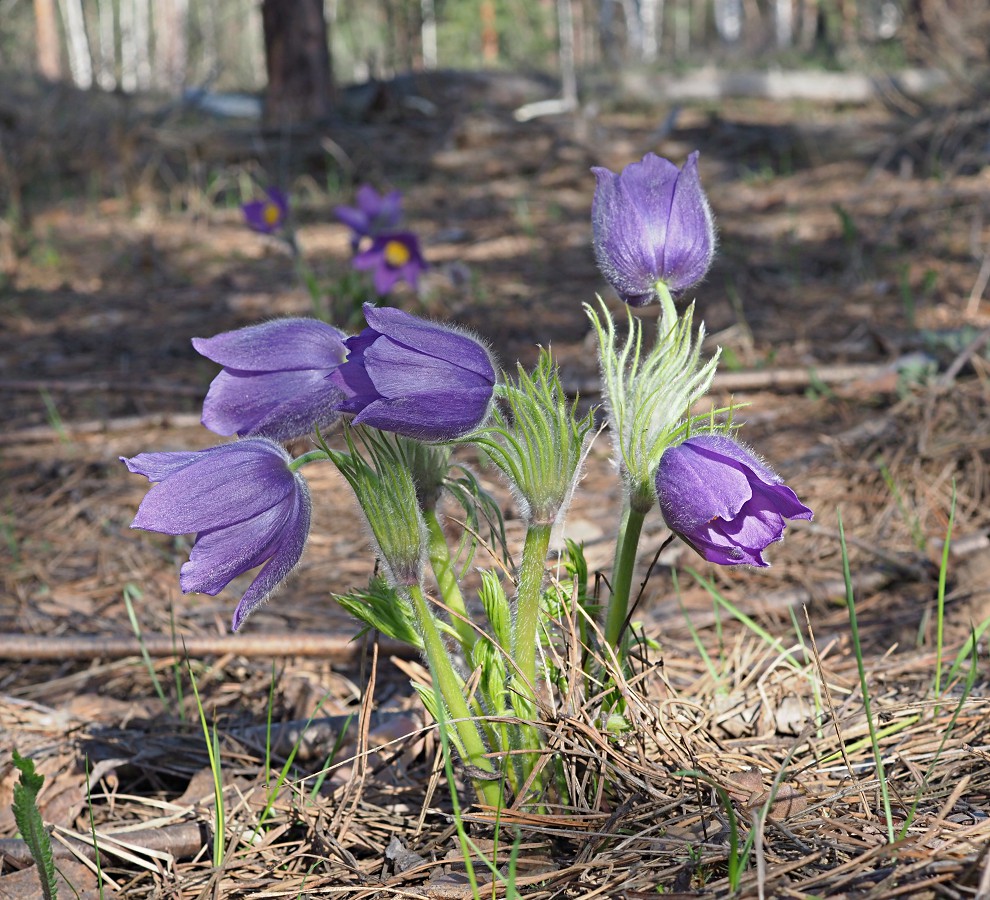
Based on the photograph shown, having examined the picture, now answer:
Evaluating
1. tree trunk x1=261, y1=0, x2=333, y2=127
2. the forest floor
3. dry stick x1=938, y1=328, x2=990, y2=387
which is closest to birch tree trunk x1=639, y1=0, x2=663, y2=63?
tree trunk x1=261, y1=0, x2=333, y2=127

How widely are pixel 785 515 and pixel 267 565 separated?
0.59m

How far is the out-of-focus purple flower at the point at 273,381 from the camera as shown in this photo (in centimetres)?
113

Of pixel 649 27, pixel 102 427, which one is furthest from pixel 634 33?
pixel 102 427

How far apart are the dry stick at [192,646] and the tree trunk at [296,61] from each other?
6.23 metres

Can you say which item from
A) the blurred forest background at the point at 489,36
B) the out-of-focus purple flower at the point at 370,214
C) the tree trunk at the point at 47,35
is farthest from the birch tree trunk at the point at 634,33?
the out-of-focus purple flower at the point at 370,214

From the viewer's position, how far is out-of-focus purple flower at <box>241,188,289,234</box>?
12.2ft

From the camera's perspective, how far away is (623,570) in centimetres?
118

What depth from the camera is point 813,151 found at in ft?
21.5

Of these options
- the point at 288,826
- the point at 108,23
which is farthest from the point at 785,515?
the point at 108,23

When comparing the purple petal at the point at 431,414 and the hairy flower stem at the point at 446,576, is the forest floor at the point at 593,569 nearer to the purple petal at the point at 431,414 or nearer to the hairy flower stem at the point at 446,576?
the hairy flower stem at the point at 446,576

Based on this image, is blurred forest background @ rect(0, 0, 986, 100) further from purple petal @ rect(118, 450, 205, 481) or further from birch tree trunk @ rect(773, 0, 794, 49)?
purple petal @ rect(118, 450, 205, 481)

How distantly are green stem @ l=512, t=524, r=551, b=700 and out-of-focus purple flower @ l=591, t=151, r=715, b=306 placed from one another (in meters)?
0.37

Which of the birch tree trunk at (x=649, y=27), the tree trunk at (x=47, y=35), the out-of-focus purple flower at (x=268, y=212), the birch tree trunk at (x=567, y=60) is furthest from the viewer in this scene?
the birch tree trunk at (x=649, y=27)

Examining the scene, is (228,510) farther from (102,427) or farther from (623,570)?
(102,427)
